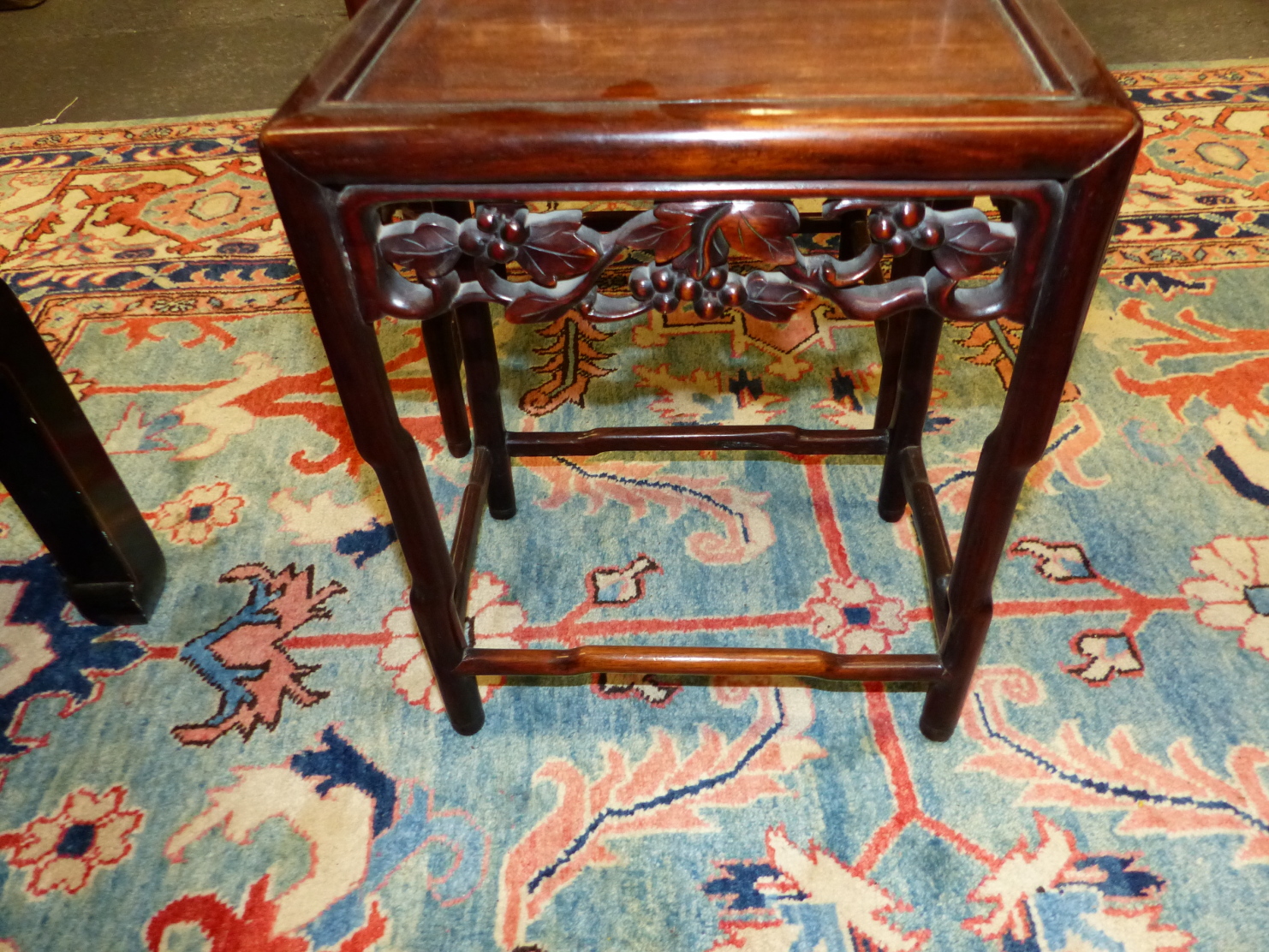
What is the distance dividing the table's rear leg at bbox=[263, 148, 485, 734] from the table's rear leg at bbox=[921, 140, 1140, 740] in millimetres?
523

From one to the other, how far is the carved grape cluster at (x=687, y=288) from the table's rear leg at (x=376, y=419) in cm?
22

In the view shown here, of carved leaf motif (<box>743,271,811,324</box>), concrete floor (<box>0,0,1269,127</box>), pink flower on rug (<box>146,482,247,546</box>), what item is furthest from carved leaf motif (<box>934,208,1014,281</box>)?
concrete floor (<box>0,0,1269,127</box>)

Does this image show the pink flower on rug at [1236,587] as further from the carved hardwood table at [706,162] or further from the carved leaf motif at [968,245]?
the carved leaf motif at [968,245]

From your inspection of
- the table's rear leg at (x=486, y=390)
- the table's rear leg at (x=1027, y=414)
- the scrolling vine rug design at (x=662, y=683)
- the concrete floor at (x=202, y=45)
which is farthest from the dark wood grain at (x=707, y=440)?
the concrete floor at (x=202, y=45)

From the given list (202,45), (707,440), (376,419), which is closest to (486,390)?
(707,440)

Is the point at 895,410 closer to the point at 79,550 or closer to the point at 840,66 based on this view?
the point at 840,66

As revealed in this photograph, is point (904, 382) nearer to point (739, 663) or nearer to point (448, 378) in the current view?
point (739, 663)

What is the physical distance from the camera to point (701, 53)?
0.74 metres

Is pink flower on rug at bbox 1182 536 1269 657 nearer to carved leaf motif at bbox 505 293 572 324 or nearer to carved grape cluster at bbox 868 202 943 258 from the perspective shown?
carved grape cluster at bbox 868 202 943 258

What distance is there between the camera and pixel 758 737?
1121 millimetres

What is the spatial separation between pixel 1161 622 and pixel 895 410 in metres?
0.44

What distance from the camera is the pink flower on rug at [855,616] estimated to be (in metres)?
1.22

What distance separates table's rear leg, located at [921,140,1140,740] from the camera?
64 centimetres

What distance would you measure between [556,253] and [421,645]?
0.71 m
